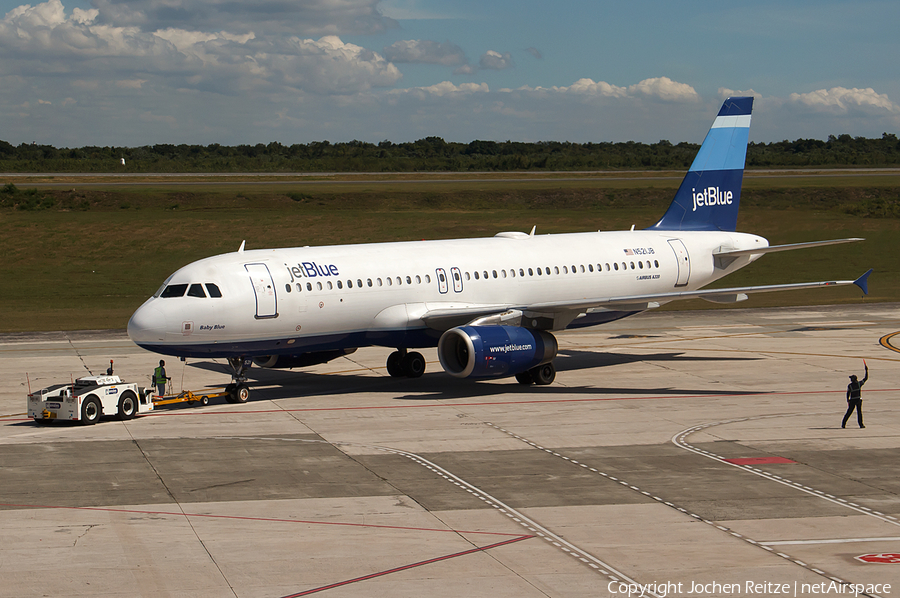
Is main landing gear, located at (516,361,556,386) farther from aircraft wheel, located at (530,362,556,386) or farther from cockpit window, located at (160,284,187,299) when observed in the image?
cockpit window, located at (160,284,187,299)

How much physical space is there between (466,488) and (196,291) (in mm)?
13098

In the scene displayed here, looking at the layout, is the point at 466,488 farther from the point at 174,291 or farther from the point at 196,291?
the point at 174,291

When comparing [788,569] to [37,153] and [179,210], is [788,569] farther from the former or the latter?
[37,153]

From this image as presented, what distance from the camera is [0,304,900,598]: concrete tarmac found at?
55.4 feet

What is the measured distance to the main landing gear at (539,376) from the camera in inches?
1407

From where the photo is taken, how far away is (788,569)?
16969 mm

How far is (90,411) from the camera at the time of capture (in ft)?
96.6

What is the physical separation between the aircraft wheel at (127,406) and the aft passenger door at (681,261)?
22647 mm

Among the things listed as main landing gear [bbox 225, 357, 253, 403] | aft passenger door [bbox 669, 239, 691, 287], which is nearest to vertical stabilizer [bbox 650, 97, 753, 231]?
aft passenger door [bbox 669, 239, 691, 287]

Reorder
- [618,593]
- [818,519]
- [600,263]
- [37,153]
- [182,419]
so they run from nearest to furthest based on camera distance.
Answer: [618,593] < [818,519] < [182,419] < [600,263] < [37,153]

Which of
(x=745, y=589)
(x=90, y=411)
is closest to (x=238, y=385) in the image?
(x=90, y=411)

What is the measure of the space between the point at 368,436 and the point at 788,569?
13406 millimetres

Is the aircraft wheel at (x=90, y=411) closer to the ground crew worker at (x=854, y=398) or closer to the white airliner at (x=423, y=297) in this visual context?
the white airliner at (x=423, y=297)

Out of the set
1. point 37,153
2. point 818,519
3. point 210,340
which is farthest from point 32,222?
point 37,153
